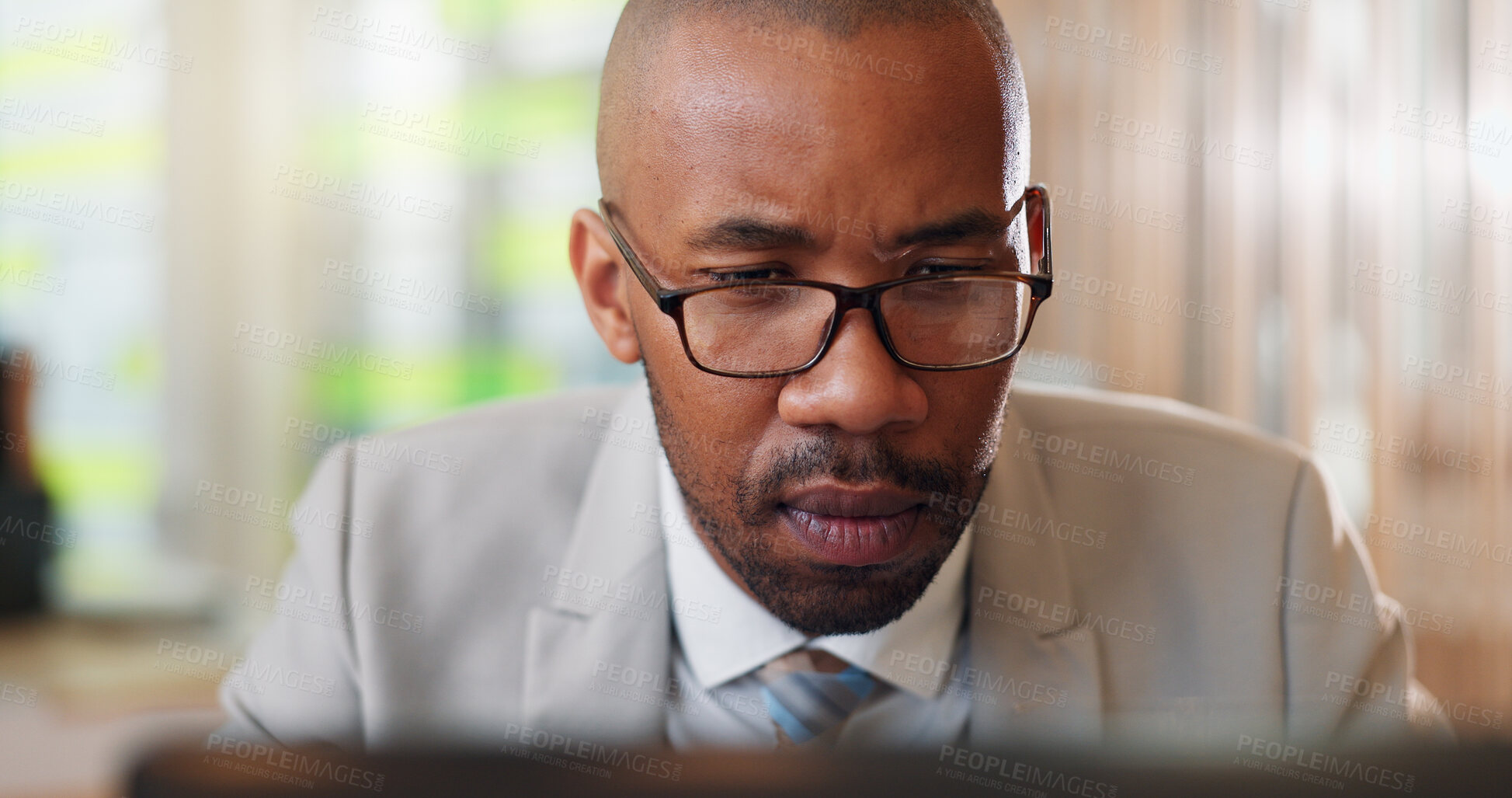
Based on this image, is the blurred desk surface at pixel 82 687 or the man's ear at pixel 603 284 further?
the blurred desk surface at pixel 82 687

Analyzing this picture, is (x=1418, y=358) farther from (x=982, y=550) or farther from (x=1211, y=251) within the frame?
(x=982, y=550)

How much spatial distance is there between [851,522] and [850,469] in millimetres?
65

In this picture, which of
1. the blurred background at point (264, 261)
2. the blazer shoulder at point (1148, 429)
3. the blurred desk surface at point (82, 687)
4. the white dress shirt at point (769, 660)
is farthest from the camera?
the blurred background at point (264, 261)

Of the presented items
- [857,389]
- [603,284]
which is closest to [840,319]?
[857,389]

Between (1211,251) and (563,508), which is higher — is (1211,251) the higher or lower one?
the higher one

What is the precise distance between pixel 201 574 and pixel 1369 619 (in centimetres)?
504

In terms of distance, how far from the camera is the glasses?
94cm

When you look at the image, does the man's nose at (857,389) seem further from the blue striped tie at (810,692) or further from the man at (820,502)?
the blue striped tie at (810,692)

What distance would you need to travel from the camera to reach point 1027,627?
1.27 meters

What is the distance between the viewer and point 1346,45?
3.04m

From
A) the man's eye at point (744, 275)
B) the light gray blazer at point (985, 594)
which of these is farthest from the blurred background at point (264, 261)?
the man's eye at point (744, 275)

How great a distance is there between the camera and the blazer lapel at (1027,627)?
1.24 meters

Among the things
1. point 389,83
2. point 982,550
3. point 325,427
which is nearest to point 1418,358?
point 982,550

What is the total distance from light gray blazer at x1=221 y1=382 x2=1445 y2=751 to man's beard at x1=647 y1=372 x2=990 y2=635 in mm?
197
